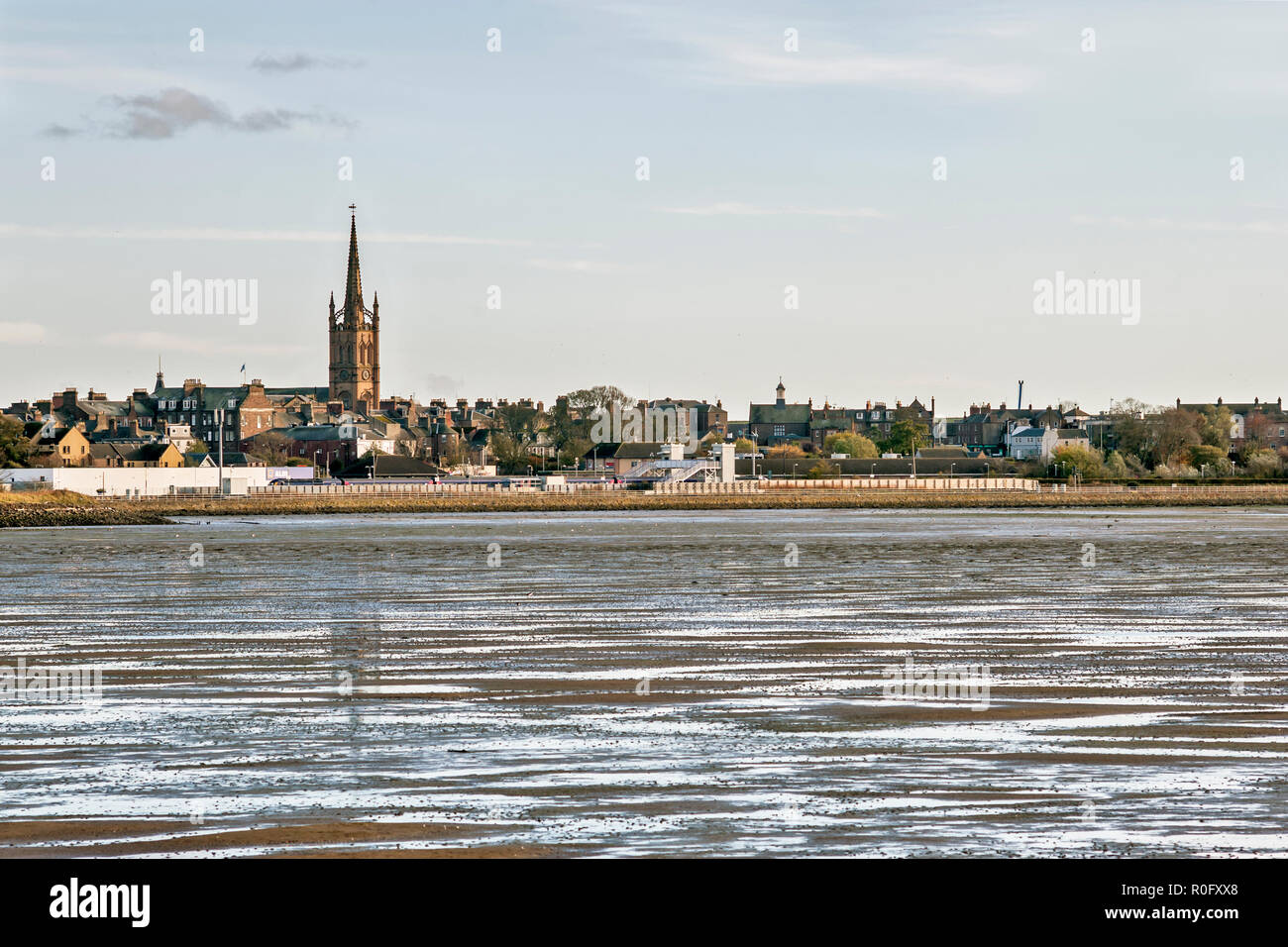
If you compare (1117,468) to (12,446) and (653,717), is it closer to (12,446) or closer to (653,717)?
(12,446)

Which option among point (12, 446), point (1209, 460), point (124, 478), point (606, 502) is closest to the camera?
point (606, 502)

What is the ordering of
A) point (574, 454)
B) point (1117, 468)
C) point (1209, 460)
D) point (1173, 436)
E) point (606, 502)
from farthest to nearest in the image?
point (574, 454) < point (1173, 436) < point (1117, 468) < point (1209, 460) < point (606, 502)

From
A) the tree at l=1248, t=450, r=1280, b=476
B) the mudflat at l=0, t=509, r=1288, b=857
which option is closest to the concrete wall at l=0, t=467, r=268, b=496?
the tree at l=1248, t=450, r=1280, b=476

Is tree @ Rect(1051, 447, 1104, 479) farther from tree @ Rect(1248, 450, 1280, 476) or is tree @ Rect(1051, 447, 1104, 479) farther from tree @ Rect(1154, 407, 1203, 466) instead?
tree @ Rect(1248, 450, 1280, 476)

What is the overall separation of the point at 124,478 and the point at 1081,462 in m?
94.6

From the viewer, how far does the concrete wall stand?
130 metres

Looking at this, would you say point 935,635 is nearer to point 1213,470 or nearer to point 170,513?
point 170,513

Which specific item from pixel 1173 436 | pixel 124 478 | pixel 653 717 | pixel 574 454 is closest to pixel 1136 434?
pixel 1173 436

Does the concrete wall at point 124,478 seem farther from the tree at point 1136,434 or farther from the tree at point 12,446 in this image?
the tree at point 1136,434

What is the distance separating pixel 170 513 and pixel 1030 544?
67277 millimetres

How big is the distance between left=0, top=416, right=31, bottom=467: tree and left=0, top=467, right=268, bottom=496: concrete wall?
359 cm

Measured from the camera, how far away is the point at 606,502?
402 feet
